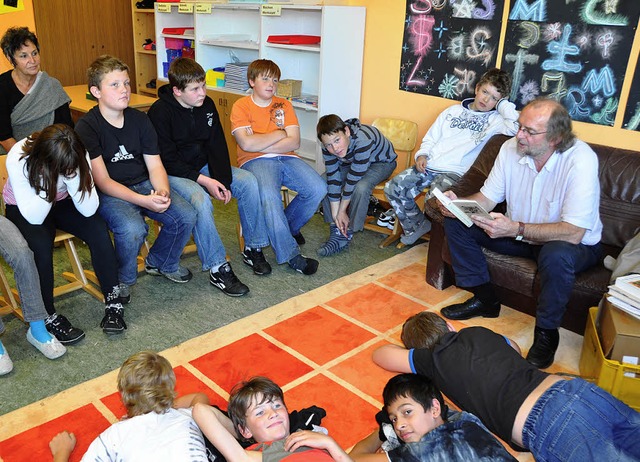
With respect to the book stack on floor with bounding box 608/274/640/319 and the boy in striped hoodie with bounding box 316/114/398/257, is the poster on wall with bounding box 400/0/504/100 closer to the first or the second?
the boy in striped hoodie with bounding box 316/114/398/257

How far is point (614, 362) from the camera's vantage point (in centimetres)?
214

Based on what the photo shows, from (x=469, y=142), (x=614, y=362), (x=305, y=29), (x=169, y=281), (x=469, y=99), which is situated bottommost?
(x=169, y=281)

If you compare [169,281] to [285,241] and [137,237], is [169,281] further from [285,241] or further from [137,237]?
[285,241]

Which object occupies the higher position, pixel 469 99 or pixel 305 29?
pixel 305 29

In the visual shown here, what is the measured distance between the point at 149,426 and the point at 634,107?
3.01m

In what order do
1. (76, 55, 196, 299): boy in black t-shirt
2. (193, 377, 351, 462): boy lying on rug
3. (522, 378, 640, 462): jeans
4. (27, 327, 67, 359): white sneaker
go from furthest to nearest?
(76, 55, 196, 299): boy in black t-shirt → (27, 327, 67, 359): white sneaker → (193, 377, 351, 462): boy lying on rug → (522, 378, 640, 462): jeans

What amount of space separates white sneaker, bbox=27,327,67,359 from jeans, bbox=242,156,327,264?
1.33 meters

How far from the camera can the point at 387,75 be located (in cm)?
434

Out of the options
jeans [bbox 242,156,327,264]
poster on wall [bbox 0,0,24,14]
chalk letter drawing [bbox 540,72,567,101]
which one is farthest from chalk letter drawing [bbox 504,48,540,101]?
poster on wall [bbox 0,0,24,14]

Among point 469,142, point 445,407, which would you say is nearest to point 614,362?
point 445,407

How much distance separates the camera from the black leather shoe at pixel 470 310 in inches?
116

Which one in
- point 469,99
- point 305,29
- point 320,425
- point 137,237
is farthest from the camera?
point 305,29

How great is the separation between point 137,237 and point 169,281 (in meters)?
0.50

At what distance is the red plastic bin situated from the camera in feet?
14.3
